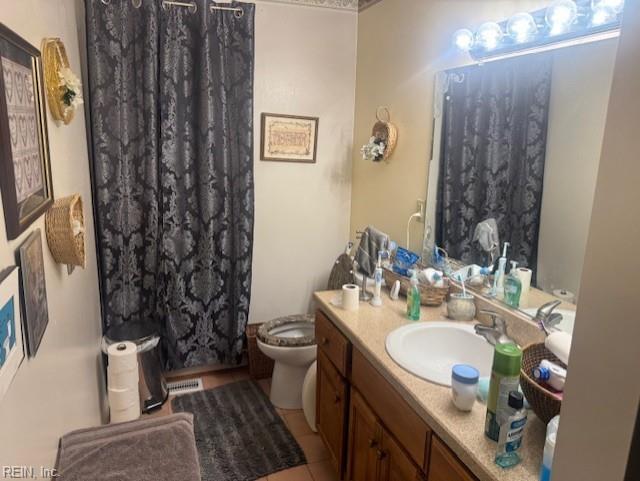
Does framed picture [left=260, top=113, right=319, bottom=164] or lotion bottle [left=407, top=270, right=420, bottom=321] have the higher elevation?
framed picture [left=260, top=113, right=319, bottom=164]

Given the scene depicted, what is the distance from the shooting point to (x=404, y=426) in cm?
130

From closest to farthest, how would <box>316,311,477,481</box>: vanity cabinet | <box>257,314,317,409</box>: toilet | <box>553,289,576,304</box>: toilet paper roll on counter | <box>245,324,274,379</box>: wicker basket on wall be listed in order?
1. <box>316,311,477,481</box>: vanity cabinet
2. <box>553,289,576,304</box>: toilet paper roll on counter
3. <box>257,314,317,409</box>: toilet
4. <box>245,324,274,379</box>: wicker basket on wall

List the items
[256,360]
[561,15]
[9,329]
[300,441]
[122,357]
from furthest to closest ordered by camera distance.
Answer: [256,360]
[300,441]
[122,357]
[561,15]
[9,329]

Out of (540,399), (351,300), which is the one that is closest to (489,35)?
(351,300)

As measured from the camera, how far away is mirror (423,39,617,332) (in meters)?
1.36

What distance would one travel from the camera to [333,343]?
1823 mm

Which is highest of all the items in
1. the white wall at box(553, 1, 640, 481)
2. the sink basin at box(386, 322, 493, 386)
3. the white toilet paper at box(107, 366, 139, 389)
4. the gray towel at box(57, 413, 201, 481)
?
the white wall at box(553, 1, 640, 481)

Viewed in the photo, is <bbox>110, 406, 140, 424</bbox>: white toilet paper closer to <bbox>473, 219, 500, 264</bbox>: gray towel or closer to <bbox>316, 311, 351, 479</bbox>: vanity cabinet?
<bbox>316, 311, 351, 479</bbox>: vanity cabinet

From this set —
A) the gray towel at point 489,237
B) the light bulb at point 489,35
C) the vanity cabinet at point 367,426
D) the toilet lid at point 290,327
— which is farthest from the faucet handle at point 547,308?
the toilet lid at point 290,327

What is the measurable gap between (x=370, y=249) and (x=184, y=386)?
1532mm

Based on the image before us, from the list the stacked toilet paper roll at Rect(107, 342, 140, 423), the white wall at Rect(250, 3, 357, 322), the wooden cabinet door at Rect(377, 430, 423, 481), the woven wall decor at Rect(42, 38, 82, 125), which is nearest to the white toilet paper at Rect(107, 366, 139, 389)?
the stacked toilet paper roll at Rect(107, 342, 140, 423)

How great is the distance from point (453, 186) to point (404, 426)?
1.10 metres

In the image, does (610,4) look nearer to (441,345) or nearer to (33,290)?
(441,345)

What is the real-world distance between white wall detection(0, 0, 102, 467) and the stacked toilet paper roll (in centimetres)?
8
